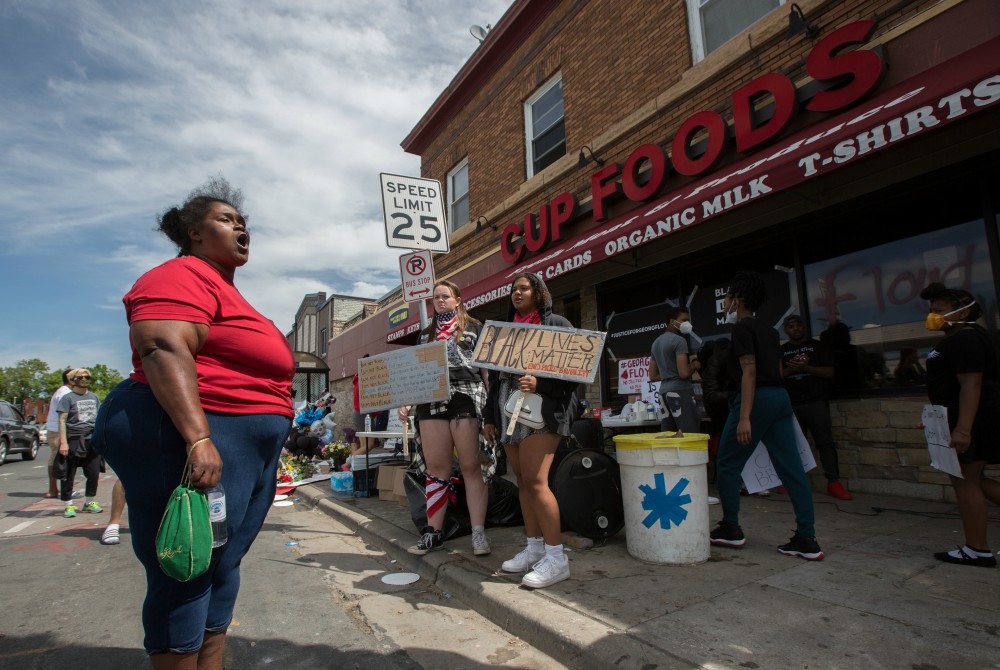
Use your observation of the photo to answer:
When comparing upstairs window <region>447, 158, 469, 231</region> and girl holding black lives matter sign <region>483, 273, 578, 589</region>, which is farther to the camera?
upstairs window <region>447, 158, 469, 231</region>

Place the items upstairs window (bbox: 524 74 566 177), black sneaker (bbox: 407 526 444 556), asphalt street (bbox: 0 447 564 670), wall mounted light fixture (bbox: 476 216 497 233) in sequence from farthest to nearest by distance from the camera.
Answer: wall mounted light fixture (bbox: 476 216 497 233) < upstairs window (bbox: 524 74 566 177) < black sneaker (bbox: 407 526 444 556) < asphalt street (bbox: 0 447 564 670)

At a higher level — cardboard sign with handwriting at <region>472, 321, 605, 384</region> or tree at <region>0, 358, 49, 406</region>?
tree at <region>0, 358, 49, 406</region>

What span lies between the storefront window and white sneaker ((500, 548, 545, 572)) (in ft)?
12.9

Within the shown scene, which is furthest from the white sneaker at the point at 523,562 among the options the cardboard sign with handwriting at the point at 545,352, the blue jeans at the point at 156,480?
the blue jeans at the point at 156,480

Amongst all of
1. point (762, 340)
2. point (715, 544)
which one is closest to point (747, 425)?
point (762, 340)

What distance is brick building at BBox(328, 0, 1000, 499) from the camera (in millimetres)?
4414

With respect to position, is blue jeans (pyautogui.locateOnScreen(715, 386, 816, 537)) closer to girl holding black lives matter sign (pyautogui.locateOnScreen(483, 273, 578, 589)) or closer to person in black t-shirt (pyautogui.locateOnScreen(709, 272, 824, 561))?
person in black t-shirt (pyautogui.locateOnScreen(709, 272, 824, 561))

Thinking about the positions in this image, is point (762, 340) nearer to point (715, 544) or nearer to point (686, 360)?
point (715, 544)

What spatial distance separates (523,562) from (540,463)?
2.27ft

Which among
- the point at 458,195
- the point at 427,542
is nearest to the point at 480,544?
the point at 427,542

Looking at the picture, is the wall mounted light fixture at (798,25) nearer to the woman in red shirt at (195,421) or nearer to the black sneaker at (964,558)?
the black sneaker at (964,558)

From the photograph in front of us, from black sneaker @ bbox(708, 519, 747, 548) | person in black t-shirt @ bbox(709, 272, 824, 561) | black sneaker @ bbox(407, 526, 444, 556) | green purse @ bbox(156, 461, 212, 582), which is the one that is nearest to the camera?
green purse @ bbox(156, 461, 212, 582)

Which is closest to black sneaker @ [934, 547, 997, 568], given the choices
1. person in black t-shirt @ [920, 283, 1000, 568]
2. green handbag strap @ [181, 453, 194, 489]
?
person in black t-shirt @ [920, 283, 1000, 568]

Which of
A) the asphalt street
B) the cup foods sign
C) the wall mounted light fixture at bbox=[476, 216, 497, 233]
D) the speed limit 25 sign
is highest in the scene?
the wall mounted light fixture at bbox=[476, 216, 497, 233]
